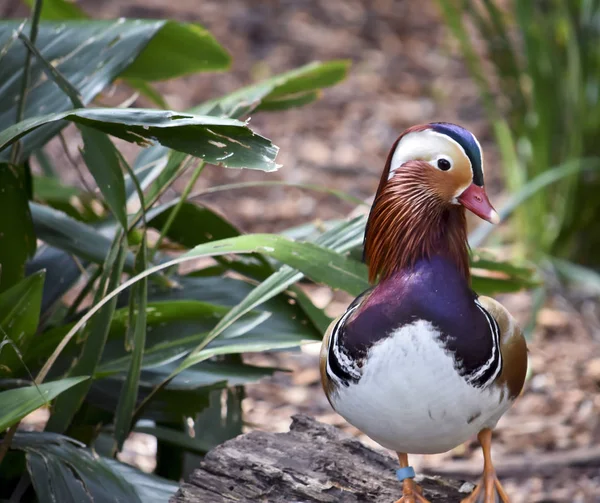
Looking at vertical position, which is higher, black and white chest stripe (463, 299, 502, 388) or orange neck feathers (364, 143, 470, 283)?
orange neck feathers (364, 143, 470, 283)

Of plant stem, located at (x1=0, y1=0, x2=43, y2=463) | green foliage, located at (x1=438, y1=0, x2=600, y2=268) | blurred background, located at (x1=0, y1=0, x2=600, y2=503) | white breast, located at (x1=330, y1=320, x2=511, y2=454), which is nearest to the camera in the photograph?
white breast, located at (x1=330, y1=320, x2=511, y2=454)

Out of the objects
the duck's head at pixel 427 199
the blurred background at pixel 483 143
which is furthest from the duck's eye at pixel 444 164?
the blurred background at pixel 483 143

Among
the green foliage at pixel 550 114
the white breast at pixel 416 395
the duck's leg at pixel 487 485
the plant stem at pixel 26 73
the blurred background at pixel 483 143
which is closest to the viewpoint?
the white breast at pixel 416 395

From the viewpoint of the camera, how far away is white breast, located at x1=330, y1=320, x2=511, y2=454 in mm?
970

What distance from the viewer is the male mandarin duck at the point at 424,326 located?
98 centimetres

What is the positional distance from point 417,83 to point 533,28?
4.02ft

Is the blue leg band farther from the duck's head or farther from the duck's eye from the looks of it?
the duck's eye

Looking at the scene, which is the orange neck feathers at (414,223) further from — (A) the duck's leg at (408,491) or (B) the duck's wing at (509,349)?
(A) the duck's leg at (408,491)

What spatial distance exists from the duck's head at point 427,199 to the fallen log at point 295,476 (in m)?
0.32

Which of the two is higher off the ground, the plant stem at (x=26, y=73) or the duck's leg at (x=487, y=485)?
the plant stem at (x=26, y=73)

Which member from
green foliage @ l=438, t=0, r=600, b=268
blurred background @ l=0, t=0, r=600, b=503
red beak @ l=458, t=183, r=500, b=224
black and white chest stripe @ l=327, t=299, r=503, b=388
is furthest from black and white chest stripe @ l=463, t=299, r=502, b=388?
green foliage @ l=438, t=0, r=600, b=268

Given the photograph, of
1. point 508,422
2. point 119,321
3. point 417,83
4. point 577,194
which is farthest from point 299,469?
point 417,83

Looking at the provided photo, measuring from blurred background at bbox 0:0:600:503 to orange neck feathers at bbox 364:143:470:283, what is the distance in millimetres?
664

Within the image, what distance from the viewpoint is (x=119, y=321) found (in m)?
1.41
